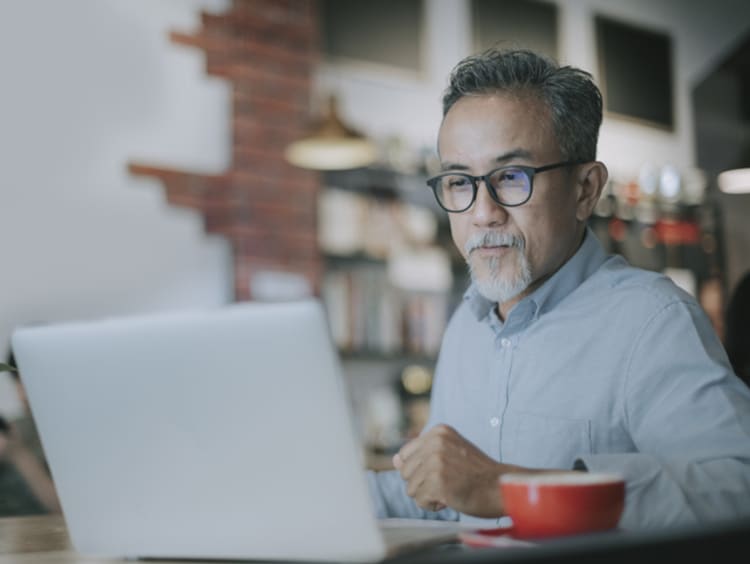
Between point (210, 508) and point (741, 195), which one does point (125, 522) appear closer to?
point (210, 508)

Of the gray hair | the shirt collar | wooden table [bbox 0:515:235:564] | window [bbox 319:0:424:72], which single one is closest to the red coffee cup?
wooden table [bbox 0:515:235:564]

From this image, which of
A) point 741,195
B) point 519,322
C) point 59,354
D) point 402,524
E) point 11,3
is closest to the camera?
point 59,354

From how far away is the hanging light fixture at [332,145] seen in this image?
408 centimetres

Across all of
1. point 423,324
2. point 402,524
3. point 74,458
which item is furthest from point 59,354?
point 423,324

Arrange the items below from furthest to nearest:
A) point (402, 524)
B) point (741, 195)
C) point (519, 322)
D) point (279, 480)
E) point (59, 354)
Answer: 1. point (741, 195)
2. point (519, 322)
3. point (402, 524)
4. point (59, 354)
5. point (279, 480)

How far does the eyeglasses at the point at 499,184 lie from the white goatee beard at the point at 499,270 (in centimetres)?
6

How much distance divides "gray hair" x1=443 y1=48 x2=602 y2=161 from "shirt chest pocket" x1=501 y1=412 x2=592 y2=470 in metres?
0.47

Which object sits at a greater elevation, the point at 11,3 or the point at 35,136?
the point at 11,3

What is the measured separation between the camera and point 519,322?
174cm

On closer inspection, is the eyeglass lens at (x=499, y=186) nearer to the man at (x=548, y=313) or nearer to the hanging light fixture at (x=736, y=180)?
the man at (x=548, y=313)

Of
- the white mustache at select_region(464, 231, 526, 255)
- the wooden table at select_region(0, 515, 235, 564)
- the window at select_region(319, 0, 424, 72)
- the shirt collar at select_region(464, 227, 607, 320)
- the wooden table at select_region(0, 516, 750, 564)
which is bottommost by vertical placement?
the wooden table at select_region(0, 515, 235, 564)

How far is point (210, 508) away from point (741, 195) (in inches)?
140

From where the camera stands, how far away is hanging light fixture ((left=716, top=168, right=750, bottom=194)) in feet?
12.1

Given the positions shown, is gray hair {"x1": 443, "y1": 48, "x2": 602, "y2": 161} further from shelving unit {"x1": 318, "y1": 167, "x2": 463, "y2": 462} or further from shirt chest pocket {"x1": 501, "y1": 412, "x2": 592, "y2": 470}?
shelving unit {"x1": 318, "y1": 167, "x2": 463, "y2": 462}
